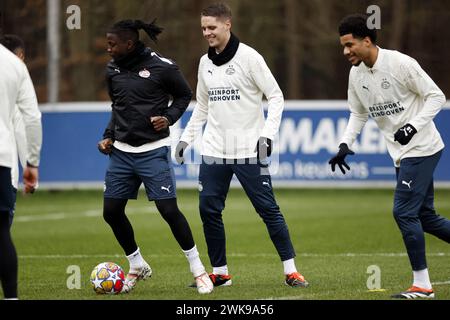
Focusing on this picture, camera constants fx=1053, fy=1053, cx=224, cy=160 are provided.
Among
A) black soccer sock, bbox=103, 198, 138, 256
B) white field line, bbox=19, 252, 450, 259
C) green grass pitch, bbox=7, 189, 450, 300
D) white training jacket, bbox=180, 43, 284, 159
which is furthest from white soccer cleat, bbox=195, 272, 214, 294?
white field line, bbox=19, 252, 450, 259

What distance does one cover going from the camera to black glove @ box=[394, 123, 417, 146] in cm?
848

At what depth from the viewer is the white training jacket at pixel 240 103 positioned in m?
9.51

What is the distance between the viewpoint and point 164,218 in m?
9.36

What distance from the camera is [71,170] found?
21734 mm

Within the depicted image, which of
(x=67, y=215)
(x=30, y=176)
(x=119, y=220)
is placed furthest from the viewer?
(x=67, y=215)

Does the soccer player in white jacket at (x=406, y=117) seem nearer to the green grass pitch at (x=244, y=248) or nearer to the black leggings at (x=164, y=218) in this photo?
the green grass pitch at (x=244, y=248)

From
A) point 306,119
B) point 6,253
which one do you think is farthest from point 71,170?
point 6,253

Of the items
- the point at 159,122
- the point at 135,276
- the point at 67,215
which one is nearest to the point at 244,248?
the point at 135,276

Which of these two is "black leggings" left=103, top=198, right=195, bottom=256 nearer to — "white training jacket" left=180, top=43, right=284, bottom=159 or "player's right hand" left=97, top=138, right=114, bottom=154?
"player's right hand" left=97, top=138, right=114, bottom=154

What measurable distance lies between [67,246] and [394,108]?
622cm

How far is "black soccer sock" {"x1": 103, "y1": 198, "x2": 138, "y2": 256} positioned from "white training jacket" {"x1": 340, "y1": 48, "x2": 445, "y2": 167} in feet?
7.65

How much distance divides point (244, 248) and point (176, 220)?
4306mm

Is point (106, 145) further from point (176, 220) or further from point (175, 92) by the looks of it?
point (176, 220)
